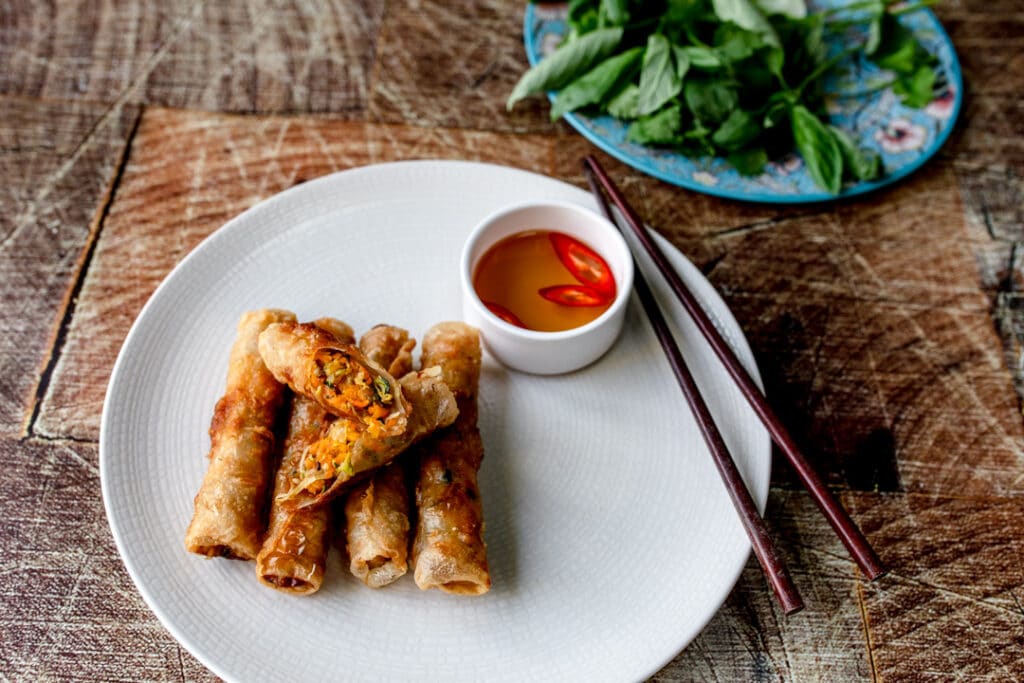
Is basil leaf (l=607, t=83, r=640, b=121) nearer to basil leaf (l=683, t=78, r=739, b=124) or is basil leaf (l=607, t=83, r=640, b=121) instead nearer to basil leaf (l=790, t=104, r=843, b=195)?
basil leaf (l=683, t=78, r=739, b=124)

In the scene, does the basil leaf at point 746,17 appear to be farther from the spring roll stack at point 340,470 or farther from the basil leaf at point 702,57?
the spring roll stack at point 340,470

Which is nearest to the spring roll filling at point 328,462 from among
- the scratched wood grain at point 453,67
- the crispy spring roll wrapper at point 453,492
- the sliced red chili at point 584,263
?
the crispy spring roll wrapper at point 453,492

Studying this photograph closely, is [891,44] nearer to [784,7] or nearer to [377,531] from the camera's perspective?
[784,7]

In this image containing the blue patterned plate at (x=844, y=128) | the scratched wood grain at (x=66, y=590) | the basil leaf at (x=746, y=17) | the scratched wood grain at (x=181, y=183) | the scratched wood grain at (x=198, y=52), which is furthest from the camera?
the scratched wood grain at (x=198, y=52)

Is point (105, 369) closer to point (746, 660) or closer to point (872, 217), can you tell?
point (746, 660)

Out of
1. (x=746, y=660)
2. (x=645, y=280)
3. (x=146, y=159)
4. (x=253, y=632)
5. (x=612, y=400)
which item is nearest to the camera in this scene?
(x=253, y=632)

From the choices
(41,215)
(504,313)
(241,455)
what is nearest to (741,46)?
(504,313)

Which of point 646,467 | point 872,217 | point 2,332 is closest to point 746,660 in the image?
point 646,467

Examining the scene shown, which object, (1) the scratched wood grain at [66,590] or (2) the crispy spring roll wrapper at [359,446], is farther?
(1) the scratched wood grain at [66,590]
